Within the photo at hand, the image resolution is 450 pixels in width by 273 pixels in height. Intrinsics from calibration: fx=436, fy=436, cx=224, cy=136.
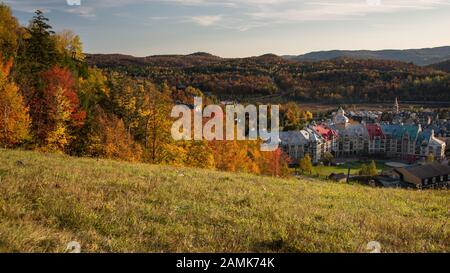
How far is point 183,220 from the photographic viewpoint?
980cm

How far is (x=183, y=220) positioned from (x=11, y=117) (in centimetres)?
3002

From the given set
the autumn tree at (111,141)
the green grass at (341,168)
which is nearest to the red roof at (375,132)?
the green grass at (341,168)

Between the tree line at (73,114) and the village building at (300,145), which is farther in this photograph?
the village building at (300,145)

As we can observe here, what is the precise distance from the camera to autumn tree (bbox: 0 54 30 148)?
3447cm

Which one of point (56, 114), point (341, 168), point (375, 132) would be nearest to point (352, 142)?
point (375, 132)

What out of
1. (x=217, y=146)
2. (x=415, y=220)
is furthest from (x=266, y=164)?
(x=415, y=220)

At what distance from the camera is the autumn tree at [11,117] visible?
34.5 meters

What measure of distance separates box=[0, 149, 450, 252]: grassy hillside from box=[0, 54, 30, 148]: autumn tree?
21.9 m

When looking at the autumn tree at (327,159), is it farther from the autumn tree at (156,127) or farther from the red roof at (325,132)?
the autumn tree at (156,127)

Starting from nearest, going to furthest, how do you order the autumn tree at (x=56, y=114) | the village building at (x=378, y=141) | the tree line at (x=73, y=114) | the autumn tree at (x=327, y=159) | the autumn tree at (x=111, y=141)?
the tree line at (x=73, y=114), the autumn tree at (x=56, y=114), the autumn tree at (x=111, y=141), the autumn tree at (x=327, y=159), the village building at (x=378, y=141)

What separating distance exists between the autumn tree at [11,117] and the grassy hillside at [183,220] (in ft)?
71.9

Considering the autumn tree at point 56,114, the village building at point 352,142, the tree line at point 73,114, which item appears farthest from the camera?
the village building at point 352,142

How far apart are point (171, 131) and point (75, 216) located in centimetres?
3672
